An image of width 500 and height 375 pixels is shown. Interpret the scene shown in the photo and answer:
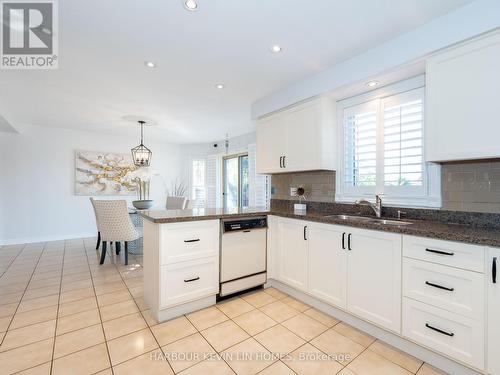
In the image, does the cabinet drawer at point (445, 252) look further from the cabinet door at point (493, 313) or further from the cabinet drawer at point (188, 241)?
the cabinet drawer at point (188, 241)

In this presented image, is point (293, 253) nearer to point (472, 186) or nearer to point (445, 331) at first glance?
point (445, 331)

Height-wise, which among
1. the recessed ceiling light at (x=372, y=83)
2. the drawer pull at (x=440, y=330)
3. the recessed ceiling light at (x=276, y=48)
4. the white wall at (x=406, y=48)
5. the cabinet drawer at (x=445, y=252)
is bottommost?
the drawer pull at (x=440, y=330)

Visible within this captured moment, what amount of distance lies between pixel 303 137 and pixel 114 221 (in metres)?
2.96

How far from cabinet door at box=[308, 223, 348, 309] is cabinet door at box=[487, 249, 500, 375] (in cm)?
86

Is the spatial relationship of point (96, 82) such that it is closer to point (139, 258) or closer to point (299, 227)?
point (139, 258)

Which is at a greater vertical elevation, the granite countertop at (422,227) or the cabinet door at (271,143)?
the cabinet door at (271,143)

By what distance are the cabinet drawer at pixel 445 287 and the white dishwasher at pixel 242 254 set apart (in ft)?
4.56

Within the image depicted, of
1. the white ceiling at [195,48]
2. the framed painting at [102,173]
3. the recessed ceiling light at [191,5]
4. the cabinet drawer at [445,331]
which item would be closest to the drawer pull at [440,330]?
the cabinet drawer at [445,331]

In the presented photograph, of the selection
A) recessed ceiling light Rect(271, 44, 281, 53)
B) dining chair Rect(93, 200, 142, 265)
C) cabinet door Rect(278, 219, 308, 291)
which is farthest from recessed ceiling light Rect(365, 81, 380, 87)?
dining chair Rect(93, 200, 142, 265)

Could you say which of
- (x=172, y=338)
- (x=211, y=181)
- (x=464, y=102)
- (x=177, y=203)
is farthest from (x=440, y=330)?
(x=211, y=181)

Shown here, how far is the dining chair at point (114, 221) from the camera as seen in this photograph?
339 cm

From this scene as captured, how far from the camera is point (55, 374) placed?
143cm

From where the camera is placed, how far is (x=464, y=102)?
5.31 feet

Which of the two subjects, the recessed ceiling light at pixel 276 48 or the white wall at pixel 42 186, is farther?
the white wall at pixel 42 186
